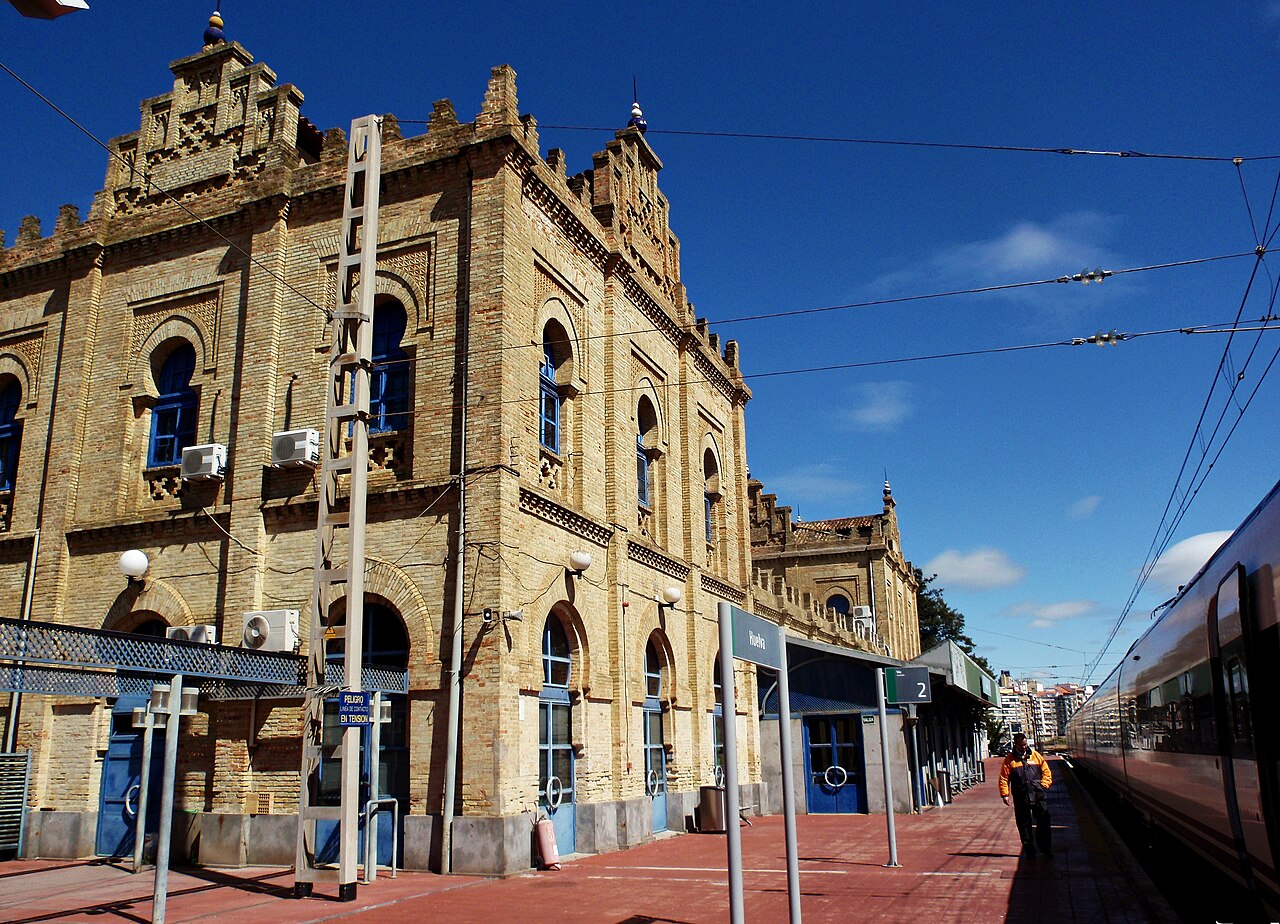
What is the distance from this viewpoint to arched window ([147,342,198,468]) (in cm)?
1861

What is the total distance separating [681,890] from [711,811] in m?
8.45

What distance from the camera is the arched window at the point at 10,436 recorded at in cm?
2052

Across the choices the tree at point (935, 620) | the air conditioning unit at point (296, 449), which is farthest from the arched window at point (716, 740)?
the tree at point (935, 620)

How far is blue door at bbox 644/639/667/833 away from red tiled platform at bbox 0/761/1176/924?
2597mm

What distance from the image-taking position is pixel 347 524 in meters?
13.7

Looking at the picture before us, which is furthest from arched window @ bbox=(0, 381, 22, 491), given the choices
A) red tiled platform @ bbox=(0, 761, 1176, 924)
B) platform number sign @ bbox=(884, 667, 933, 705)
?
platform number sign @ bbox=(884, 667, 933, 705)

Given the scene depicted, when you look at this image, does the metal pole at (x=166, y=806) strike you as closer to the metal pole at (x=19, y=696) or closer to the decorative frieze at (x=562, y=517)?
the decorative frieze at (x=562, y=517)

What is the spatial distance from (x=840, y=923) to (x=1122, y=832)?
13.6 m

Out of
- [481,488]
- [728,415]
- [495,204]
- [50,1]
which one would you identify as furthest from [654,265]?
[50,1]

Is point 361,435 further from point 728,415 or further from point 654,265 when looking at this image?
point 728,415

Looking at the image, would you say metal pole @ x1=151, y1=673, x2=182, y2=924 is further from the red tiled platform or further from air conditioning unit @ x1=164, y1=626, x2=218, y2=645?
air conditioning unit @ x1=164, y1=626, x2=218, y2=645

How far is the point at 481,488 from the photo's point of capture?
1527 cm

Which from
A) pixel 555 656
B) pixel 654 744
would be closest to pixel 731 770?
pixel 555 656

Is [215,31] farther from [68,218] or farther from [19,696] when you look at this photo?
[19,696]
